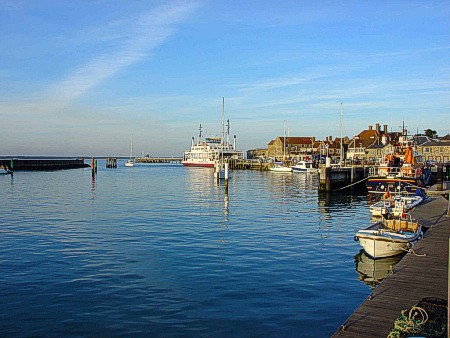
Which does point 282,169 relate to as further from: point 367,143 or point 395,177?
point 395,177

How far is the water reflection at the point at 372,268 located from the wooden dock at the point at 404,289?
1.42 m

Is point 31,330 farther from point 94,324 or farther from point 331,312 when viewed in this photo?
point 331,312

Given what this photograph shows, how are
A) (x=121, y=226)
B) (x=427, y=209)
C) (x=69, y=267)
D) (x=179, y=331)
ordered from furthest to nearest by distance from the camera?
(x=427, y=209)
(x=121, y=226)
(x=69, y=267)
(x=179, y=331)

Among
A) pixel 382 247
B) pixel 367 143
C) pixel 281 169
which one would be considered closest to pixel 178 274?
pixel 382 247

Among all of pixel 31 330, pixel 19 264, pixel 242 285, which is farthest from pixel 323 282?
pixel 19 264

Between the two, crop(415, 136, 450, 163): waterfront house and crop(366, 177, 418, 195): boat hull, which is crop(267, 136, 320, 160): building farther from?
crop(366, 177, 418, 195): boat hull

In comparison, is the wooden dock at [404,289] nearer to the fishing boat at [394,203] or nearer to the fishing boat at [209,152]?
the fishing boat at [394,203]

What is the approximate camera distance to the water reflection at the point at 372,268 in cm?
1769

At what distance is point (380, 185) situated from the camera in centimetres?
4834

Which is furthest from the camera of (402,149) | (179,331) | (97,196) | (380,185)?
(402,149)

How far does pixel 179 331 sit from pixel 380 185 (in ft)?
132

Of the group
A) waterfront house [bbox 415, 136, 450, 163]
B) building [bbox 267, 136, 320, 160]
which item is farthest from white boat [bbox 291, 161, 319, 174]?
building [bbox 267, 136, 320, 160]

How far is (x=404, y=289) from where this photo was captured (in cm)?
1284

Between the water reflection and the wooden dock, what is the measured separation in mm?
1417
